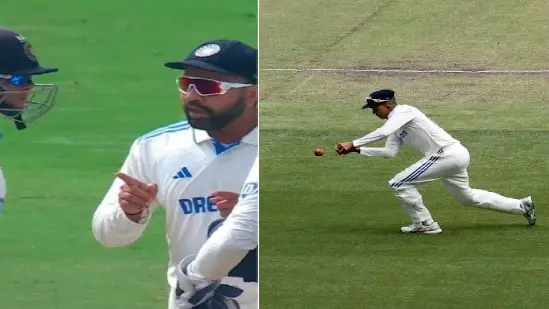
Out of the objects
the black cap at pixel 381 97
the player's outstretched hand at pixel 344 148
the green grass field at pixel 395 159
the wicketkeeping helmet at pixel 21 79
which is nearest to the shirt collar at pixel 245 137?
the wicketkeeping helmet at pixel 21 79

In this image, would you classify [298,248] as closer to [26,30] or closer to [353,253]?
[353,253]

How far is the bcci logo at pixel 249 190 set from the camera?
549cm

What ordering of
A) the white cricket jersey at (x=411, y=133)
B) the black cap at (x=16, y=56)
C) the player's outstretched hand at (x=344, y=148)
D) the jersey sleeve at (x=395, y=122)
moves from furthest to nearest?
1. the white cricket jersey at (x=411, y=133)
2. the jersey sleeve at (x=395, y=122)
3. the player's outstretched hand at (x=344, y=148)
4. the black cap at (x=16, y=56)

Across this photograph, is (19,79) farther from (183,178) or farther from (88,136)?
(183,178)

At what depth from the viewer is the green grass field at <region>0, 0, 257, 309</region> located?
217 inches

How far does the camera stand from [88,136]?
5629mm

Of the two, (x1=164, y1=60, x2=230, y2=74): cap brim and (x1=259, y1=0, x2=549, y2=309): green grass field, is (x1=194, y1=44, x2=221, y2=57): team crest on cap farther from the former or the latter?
(x1=259, y1=0, x2=549, y2=309): green grass field

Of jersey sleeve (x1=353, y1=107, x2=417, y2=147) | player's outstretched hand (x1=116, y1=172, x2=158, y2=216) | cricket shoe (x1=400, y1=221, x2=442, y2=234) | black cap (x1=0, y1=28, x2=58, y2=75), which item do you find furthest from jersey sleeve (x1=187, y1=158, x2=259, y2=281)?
cricket shoe (x1=400, y1=221, x2=442, y2=234)

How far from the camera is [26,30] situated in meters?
5.50

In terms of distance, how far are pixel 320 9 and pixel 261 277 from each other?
359 inches

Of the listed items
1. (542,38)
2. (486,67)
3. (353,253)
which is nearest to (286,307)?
(353,253)

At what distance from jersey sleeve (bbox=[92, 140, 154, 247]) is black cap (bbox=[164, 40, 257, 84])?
0.44m

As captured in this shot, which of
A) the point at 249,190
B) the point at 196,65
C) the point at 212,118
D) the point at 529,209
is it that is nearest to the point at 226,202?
the point at 249,190

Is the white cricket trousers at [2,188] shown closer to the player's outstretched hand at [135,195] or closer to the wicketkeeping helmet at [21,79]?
the wicketkeeping helmet at [21,79]
